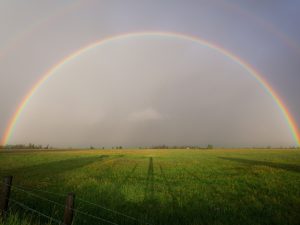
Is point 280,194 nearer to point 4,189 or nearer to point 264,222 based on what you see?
point 264,222

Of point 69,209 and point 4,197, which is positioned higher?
point 4,197

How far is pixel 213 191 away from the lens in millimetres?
15398

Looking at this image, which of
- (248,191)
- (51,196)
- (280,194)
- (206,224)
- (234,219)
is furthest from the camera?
(248,191)

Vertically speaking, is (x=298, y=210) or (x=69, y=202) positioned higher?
(x=69, y=202)

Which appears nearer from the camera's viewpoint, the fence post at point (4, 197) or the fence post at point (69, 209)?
the fence post at point (69, 209)

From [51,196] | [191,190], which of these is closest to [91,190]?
[51,196]

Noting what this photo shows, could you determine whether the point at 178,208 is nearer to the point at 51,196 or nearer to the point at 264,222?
the point at 264,222

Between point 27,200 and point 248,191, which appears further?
point 248,191

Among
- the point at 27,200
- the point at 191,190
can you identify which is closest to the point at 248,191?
the point at 191,190

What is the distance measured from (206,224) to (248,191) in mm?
7388

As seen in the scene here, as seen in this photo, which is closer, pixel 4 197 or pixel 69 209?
pixel 69 209

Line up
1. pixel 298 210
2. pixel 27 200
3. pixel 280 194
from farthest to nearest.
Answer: pixel 280 194 < pixel 27 200 < pixel 298 210

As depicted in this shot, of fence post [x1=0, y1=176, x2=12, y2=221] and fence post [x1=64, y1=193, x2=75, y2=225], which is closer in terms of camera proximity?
fence post [x1=64, y1=193, x2=75, y2=225]

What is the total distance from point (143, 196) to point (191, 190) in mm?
3487
